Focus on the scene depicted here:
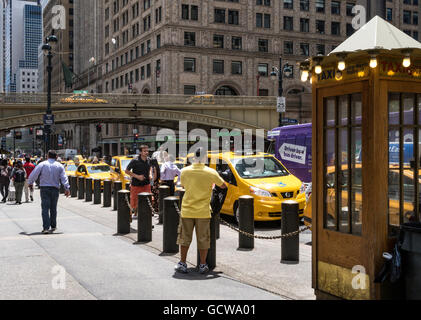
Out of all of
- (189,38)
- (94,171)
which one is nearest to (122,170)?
(94,171)

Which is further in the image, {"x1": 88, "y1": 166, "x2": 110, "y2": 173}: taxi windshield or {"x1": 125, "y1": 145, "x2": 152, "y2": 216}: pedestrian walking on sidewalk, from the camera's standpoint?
{"x1": 88, "y1": 166, "x2": 110, "y2": 173}: taxi windshield

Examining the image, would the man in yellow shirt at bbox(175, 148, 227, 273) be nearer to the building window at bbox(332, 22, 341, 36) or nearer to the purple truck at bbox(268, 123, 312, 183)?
the purple truck at bbox(268, 123, 312, 183)

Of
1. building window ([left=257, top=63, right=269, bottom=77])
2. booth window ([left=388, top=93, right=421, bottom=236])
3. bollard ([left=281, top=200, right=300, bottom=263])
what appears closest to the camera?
booth window ([left=388, top=93, right=421, bottom=236])

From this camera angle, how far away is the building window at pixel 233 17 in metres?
63.3

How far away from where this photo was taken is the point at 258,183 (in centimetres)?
1212

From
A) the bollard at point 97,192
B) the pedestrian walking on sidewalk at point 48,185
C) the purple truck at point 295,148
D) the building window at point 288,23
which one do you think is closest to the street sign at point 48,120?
the bollard at point 97,192

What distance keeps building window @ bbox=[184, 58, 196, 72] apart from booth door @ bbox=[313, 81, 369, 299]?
56.6 meters

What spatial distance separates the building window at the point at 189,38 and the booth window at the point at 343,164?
5769 centimetres

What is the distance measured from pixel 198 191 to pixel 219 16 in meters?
58.6

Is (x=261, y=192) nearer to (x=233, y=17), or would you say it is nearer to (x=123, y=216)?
(x=123, y=216)

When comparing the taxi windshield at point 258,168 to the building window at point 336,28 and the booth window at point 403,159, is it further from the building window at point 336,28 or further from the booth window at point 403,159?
the building window at point 336,28

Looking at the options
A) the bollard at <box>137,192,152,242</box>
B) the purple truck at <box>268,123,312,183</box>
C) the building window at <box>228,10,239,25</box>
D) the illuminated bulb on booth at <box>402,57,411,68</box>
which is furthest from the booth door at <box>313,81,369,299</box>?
the building window at <box>228,10,239,25</box>

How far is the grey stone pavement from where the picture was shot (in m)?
5.88

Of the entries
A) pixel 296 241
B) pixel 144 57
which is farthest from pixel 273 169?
pixel 144 57
